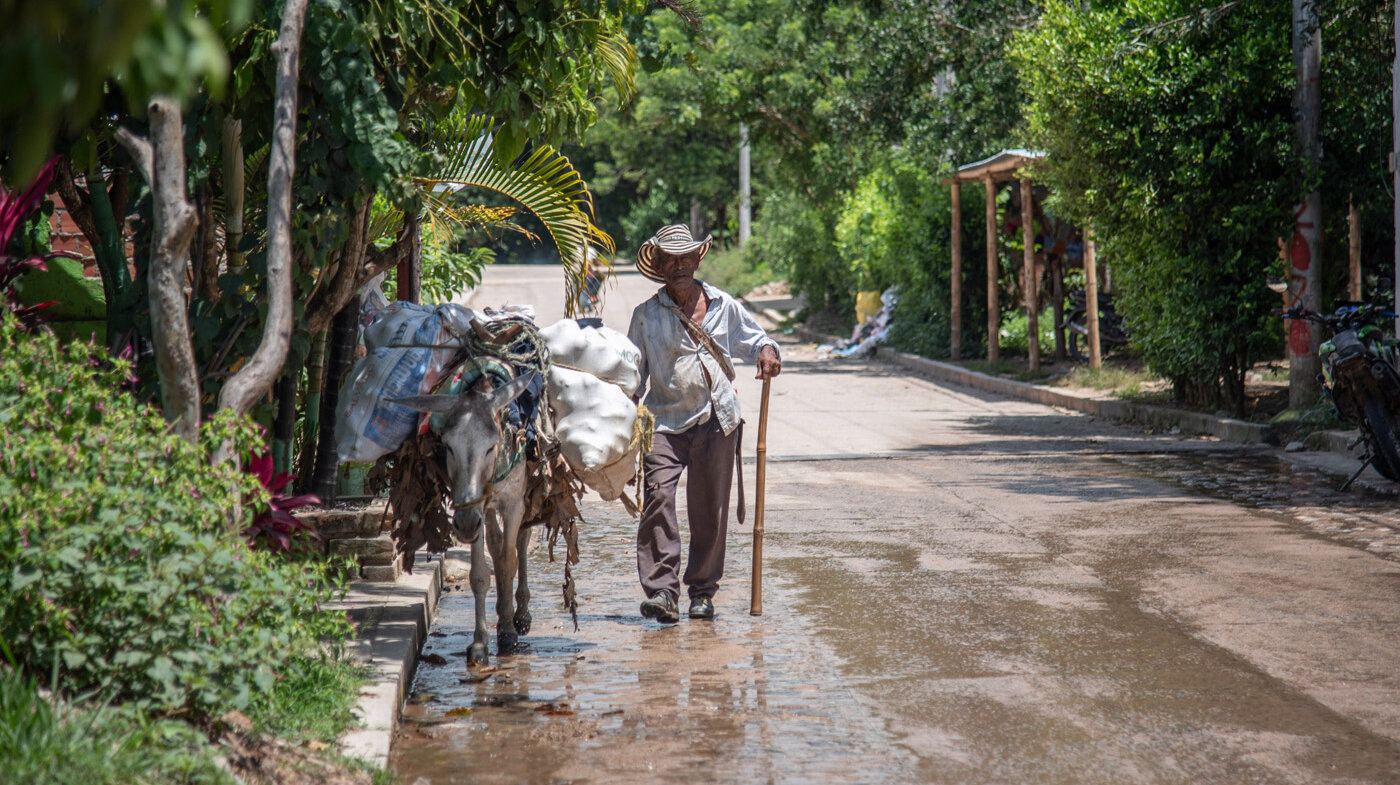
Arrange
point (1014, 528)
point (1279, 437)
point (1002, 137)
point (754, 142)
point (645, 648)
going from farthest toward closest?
point (754, 142) < point (1002, 137) < point (1279, 437) < point (1014, 528) < point (645, 648)

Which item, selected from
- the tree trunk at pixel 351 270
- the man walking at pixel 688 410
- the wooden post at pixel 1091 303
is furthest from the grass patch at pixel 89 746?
the wooden post at pixel 1091 303

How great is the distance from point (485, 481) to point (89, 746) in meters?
2.63

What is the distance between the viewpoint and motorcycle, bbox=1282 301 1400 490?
10.9 meters

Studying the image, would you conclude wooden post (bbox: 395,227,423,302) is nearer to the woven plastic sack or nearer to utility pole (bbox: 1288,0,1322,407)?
the woven plastic sack

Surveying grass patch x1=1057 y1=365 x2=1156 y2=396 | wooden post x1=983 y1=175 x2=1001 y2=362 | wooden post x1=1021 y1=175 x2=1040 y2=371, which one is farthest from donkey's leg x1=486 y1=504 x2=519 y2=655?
wooden post x1=983 y1=175 x2=1001 y2=362

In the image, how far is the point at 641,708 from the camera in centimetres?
563

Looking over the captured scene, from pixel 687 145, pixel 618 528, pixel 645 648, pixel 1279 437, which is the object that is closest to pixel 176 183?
pixel 645 648

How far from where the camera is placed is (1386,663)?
20.3 feet

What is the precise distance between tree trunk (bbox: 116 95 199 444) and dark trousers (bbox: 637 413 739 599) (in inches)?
113

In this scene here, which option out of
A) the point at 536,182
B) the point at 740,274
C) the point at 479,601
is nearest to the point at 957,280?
the point at 536,182

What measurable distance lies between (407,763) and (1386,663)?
4155mm

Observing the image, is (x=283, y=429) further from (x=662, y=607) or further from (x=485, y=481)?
(x=662, y=607)

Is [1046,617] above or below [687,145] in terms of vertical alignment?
below

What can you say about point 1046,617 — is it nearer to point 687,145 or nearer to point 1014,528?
point 1014,528
